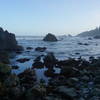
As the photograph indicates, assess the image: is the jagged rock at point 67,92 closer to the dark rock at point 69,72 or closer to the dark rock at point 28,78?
the dark rock at point 28,78

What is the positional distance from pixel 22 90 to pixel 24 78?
6.14 m

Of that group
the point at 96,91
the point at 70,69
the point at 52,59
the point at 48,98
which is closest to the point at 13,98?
the point at 48,98

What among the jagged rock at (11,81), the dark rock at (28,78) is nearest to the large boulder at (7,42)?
the dark rock at (28,78)

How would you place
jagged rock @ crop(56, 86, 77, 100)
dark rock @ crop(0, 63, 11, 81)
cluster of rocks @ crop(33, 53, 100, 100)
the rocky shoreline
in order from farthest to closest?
dark rock @ crop(0, 63, 11, 81), cluster of rocks @ crop(33, 53, 100, 100), jagged rock @ crop(56, 86, 77, 100), the rocky shoreline

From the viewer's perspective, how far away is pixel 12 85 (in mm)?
21922

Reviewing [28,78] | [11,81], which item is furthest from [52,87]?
[28,78]

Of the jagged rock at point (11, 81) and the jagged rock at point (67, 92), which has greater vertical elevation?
the jagged rock at point (11, 81)

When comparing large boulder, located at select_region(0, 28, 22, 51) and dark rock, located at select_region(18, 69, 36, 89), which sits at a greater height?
large boulder, located at select_region(0, 28, 22, 51)

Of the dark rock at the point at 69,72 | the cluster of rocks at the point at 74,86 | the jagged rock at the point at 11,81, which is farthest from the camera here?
the dark rock at the point at 69,72

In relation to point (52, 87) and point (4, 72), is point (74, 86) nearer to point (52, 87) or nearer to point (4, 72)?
point (52, 87)

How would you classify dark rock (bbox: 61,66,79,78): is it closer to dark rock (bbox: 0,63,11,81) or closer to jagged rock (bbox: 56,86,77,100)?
jagged rock (bbox: 56,86,77,100)

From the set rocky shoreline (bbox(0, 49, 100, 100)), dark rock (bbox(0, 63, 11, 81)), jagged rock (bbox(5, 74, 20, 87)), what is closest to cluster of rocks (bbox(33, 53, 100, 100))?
rocky shoreline (bbox(0, 49, 100, 100))

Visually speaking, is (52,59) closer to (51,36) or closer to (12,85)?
(12,85)

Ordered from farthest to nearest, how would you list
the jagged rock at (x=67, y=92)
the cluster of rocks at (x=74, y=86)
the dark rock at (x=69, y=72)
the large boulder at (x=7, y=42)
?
the large boulder at (x=7, y=42)
the dark rock at (x=69, y=72)
the cluster of rocks at (x=74, y=86)
the jagged rock at (x=67, y=92)
